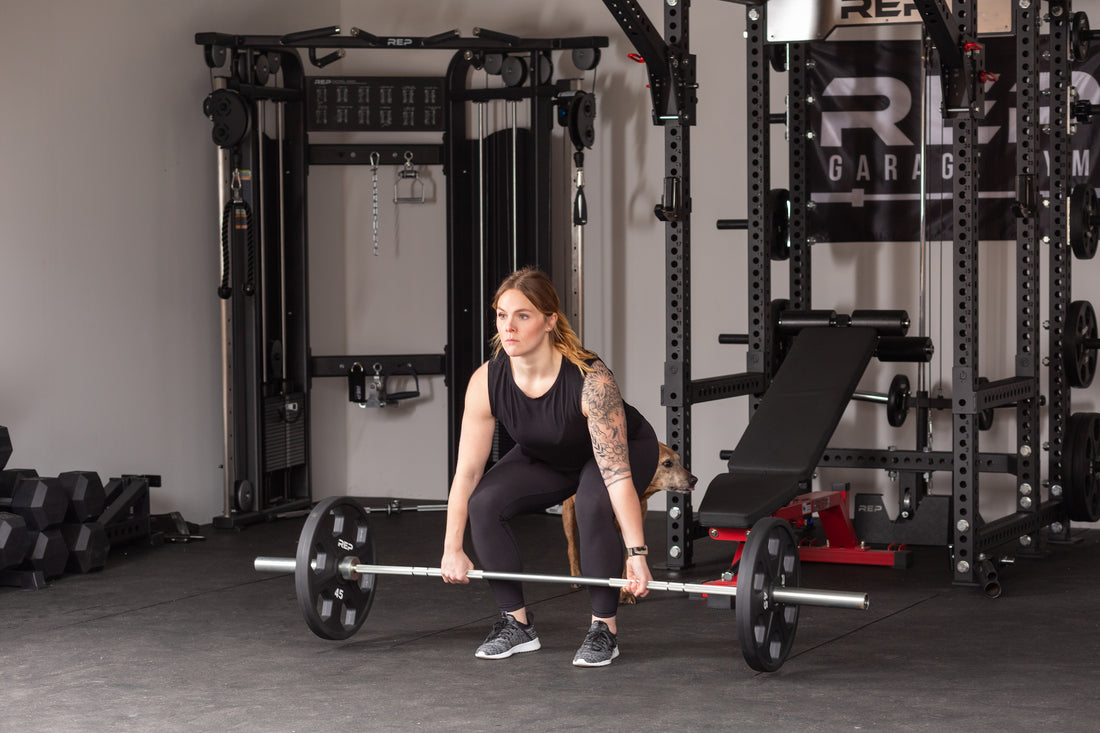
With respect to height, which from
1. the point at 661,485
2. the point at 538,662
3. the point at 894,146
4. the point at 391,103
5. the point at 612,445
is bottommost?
the point at 538,662

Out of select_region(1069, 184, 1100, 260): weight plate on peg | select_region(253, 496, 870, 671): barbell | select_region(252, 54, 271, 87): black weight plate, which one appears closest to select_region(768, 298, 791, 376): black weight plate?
select_region(1069, 184, 1100, 260): weight plate on peg

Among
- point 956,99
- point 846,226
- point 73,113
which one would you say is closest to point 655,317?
point 846,226

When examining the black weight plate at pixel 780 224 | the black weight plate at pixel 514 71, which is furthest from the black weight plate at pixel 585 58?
the black weight plate at pixel 780 224

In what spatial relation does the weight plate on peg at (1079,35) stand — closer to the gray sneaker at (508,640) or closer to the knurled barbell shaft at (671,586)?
the knurled barbell shaft at (671,586)

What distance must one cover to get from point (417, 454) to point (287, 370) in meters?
0.77

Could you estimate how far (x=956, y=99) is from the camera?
13.6 feet

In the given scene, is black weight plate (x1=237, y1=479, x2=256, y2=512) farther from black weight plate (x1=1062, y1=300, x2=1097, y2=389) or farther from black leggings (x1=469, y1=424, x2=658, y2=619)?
black weight plate (x1=1062, y1=300, x2=1097, y2=389)

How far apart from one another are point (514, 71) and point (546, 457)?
2.87 m

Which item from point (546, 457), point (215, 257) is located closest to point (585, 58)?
point (215, 257)

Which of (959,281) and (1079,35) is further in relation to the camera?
(1079,35)

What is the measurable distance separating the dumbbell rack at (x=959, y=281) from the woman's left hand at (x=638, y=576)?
4.53 feet

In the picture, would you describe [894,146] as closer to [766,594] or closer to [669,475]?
[669,475]

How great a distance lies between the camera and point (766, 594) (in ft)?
10.1

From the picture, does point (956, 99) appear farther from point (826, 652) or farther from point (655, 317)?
point (655, 317)
